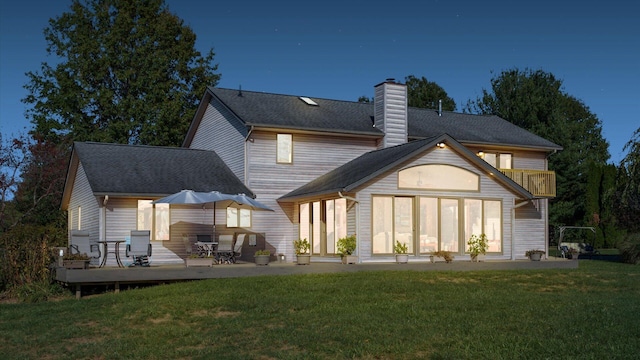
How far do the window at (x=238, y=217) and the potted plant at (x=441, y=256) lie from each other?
Result: 21.6 feet

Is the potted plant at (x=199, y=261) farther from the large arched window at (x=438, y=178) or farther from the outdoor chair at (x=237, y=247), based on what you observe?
the large arched window at (x=438, y=178)

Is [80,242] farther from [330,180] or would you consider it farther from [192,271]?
[330,180]

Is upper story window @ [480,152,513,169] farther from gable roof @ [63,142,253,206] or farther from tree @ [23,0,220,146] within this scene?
tree @ [23,0,220,146]

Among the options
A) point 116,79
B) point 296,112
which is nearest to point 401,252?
point 296,112

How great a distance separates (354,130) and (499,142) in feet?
22.8

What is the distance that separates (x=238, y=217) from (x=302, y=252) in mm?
3012

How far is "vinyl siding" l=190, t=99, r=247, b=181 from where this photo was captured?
26.7 metres

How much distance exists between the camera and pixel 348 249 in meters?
22.2

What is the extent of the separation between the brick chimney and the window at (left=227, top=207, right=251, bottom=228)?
5869 mm

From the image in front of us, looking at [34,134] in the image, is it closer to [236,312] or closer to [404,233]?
[404,233]

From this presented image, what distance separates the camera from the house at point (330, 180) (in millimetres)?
23203

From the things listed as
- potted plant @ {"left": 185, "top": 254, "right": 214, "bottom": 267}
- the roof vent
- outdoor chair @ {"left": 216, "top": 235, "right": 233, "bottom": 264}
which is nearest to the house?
the roof vent

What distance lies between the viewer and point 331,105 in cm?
3044

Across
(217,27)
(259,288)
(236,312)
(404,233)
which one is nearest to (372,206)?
(404,233)
